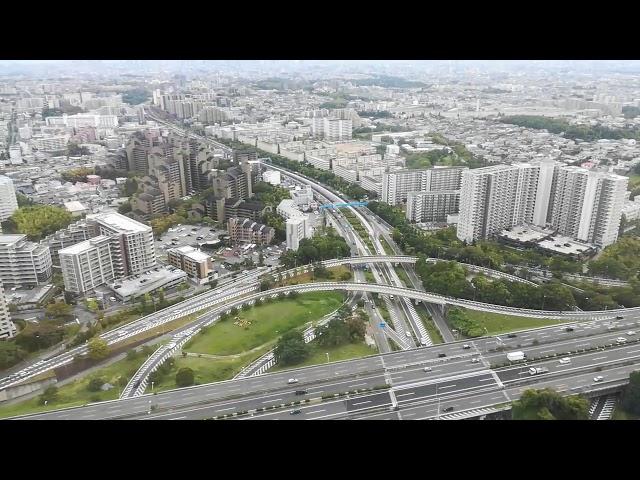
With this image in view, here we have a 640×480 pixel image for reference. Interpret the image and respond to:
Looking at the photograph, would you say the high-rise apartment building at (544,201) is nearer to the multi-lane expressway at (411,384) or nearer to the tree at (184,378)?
the multi-lane expressway at (411,384)

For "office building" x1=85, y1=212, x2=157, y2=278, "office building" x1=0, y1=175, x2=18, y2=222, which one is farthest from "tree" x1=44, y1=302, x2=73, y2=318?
→ "office building" x1=0, y1=175, x2=18, y2=222

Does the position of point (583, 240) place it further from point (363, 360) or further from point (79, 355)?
point (79, 355)

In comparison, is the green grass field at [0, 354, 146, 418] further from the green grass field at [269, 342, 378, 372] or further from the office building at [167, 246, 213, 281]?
the office building at [167, 246, 213, 281]

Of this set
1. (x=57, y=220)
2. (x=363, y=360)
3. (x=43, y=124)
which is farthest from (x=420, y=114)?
(x=363, y=360)

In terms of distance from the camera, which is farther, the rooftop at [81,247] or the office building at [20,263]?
the office building at [20,263]

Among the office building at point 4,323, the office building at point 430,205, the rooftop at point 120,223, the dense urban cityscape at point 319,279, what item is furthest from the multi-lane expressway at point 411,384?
the office building at point 430,205

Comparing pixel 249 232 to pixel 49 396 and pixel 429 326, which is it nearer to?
pixel 429 326

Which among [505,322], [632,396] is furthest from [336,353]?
[632,396]
